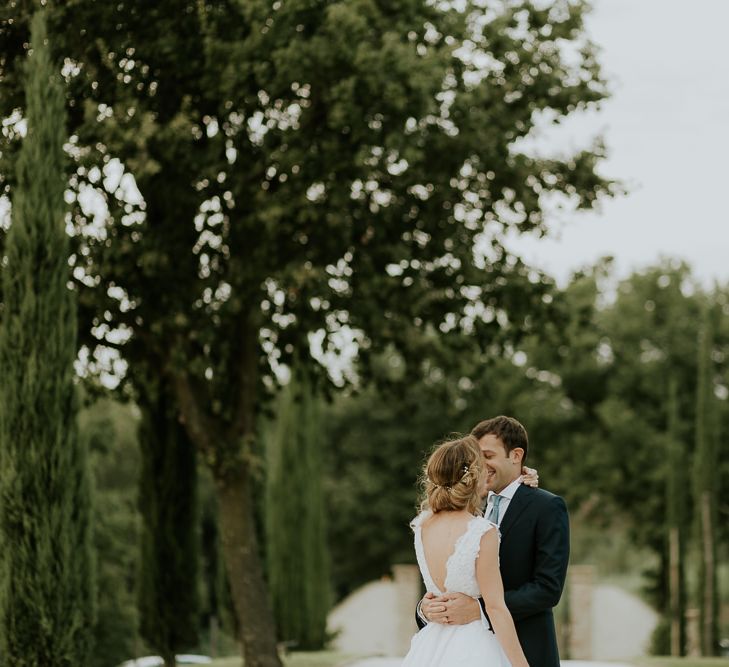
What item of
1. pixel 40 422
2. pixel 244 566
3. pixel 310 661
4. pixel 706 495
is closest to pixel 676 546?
pixel 706 495

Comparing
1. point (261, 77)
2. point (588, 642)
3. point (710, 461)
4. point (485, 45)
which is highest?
point (485, 45)

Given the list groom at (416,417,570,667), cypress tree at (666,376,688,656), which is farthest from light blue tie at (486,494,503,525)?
cypress tree at (666,376,688,656)

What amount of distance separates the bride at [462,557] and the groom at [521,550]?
87mm

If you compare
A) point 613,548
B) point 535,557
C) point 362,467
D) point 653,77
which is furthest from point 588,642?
point 613,548

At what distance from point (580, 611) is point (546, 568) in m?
25.5

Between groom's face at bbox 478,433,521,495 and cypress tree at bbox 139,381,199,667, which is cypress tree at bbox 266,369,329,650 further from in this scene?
groom's face at bbox 478,433,521,495

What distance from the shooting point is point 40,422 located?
10.5 m

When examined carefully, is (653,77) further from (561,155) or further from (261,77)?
(261,77)

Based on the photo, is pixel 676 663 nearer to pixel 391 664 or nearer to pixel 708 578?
pixel 391 664

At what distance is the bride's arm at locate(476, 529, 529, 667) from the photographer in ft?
16.0

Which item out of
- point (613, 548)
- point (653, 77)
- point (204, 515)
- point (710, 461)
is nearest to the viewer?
point (653, 77)

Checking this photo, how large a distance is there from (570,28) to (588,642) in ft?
62.5

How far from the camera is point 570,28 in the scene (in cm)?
1418

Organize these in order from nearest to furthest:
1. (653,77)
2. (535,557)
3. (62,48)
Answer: (535,557)
(62,48)
(653,77)
